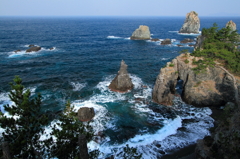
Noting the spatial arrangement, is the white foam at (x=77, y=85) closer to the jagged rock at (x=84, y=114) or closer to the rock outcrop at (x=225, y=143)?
the jagged rock at (x=84, y=114)

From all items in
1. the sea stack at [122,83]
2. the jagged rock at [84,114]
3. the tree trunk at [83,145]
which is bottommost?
the jagged rock at [84,114]

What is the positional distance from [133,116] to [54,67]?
33541 millimetres

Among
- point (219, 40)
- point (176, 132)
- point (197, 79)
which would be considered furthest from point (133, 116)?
point (219, 40)

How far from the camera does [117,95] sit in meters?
36.3

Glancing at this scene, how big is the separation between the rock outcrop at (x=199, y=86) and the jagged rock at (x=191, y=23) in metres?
97.5

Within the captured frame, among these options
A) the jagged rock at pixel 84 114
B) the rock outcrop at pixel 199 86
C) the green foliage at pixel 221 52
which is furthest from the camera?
the green foliage at pixel 221 52

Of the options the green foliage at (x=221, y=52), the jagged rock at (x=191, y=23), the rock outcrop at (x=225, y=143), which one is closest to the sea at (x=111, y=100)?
the rock outcrop at (x=225, y=143)

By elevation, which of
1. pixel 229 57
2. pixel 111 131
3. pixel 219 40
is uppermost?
pixel 219 40

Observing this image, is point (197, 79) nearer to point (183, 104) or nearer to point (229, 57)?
point (183, 104)

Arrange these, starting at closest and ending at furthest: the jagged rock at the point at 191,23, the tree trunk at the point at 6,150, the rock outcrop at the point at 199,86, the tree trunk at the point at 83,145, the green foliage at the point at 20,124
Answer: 1. the tree trunk at the point at 6,150
2. the tree trunk at the point at 83,145
3. the green foliage at the point at 20,124
4. the rock outcrop at the point at 199,86
5. the jagged rock at the point at 191,23

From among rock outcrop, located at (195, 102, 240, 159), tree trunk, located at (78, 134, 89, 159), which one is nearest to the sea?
rock outcrop, located at (195, 102, 240, 159)

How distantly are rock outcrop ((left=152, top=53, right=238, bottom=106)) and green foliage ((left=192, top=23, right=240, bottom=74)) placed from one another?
178cm

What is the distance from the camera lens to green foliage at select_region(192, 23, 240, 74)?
33469 mm

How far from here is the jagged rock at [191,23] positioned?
117419 mm
